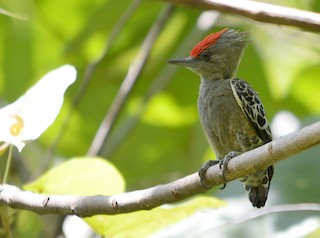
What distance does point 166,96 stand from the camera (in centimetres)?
480

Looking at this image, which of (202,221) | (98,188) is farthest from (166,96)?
(98,188)

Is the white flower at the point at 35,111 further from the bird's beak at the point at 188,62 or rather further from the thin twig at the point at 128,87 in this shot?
A: the thin twig at the point at 128,87

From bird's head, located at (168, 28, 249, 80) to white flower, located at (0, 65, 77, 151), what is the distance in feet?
4.78

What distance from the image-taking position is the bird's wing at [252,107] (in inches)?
139

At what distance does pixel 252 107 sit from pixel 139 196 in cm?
131

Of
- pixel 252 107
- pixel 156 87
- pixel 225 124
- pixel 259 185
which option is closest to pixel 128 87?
pixel 156 87

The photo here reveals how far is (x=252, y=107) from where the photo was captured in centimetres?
357

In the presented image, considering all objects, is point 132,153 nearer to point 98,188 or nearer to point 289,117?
point 289,117

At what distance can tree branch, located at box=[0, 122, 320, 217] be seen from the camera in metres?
2.19

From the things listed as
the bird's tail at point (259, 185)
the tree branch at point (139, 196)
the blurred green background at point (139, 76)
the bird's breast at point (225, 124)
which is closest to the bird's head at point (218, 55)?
the blurred green background at point (139, 76)

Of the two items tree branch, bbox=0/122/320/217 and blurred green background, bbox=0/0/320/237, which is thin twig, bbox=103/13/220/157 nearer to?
blurred green background, bbox=0/0/320/237

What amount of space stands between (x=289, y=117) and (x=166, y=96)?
827mm

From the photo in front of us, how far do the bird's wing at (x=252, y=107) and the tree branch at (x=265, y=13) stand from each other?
1.15m

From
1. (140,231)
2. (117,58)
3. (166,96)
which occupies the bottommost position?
(140,231)
